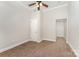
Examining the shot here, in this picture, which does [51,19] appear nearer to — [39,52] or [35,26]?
[35,26]

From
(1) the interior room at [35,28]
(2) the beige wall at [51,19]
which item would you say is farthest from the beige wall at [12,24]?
(2) the beige wall at [51,19]

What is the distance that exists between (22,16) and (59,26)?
16.6 feet

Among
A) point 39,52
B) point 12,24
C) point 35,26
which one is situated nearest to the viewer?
point 39,52

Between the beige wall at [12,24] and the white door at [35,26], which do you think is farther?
the white door at [35,26]

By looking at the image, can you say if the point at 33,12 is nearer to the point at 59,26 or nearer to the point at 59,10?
the point at 59,10

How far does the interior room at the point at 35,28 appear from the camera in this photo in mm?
3791

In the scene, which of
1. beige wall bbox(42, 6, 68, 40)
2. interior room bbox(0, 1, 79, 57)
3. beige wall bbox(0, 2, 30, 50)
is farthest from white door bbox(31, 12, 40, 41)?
beige wall bbox(42, 6, 68, 40)

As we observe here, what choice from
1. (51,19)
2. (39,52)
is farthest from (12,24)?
(51,19)

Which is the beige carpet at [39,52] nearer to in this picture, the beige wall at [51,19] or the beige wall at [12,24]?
the beige wall at [12,24]

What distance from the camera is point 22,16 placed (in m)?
5.32

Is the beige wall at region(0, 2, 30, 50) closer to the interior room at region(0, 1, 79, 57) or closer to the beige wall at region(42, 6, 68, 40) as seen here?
the interior room at region(0, 1, 79, 57)

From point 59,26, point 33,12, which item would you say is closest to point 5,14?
point 33,12

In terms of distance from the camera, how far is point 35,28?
6105mm

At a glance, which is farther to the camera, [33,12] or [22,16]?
[33,12]
